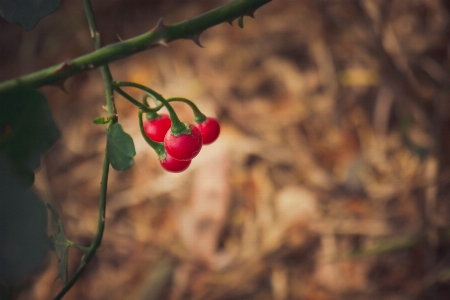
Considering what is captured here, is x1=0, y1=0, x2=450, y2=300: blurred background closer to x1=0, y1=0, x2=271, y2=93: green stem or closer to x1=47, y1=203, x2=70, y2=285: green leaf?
x1=47, y1=203, x2=70, y2=285: green leaf

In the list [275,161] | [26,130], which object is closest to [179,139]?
[26,130]

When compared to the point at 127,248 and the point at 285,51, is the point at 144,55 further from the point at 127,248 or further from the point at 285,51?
the point at 127,248

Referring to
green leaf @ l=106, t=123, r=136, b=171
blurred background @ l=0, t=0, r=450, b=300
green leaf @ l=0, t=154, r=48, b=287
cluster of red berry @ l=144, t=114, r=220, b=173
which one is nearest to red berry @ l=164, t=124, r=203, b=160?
cluster of red berry @ l=144, t=114, r=220, b=173

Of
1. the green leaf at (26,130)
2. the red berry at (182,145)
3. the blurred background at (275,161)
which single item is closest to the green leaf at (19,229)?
the green leaf at (26,130)

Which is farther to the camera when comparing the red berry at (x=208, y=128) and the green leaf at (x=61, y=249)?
the red berry at (x=208, y=128)

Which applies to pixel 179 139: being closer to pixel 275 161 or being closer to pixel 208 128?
pixel 208 128

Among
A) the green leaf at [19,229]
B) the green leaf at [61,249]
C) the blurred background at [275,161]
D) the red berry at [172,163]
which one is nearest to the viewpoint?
the green leaf at [19,229]

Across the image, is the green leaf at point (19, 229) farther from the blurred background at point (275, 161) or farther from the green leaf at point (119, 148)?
the blurred background at point (275, 161)
